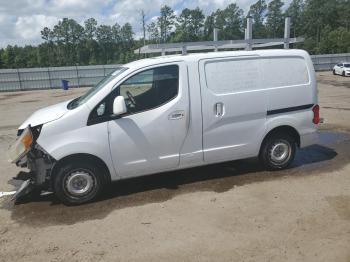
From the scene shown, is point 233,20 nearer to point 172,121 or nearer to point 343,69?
point 343,69

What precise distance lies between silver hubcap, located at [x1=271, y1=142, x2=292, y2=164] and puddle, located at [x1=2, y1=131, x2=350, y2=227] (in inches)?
8.7

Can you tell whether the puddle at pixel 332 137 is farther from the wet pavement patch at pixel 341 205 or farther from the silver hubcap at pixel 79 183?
the silver hubcap at pixel 79 183

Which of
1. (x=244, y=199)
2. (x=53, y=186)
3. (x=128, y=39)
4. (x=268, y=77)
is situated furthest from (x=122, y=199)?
(x=128, y=39)

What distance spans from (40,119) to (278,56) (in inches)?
153

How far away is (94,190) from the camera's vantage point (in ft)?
17.6

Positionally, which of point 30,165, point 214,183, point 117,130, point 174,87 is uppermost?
point 174,87

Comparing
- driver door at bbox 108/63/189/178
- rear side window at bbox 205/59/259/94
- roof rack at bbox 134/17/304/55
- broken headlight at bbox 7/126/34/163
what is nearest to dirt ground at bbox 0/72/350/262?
driver door at bbox 108/63/189/178

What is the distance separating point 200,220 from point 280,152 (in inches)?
96.7

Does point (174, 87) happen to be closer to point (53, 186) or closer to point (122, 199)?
point (122, 199)

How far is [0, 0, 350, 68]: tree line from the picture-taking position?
101 m

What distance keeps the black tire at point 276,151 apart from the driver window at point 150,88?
1.94m

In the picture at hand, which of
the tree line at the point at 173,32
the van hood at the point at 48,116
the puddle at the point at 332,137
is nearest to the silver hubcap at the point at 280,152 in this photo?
the puddle at the point at 332,137

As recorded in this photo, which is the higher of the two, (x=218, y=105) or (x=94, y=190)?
(x=218, y=105)

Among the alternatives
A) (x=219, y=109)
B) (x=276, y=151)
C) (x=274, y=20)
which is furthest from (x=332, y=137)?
(x=274, y=20)
